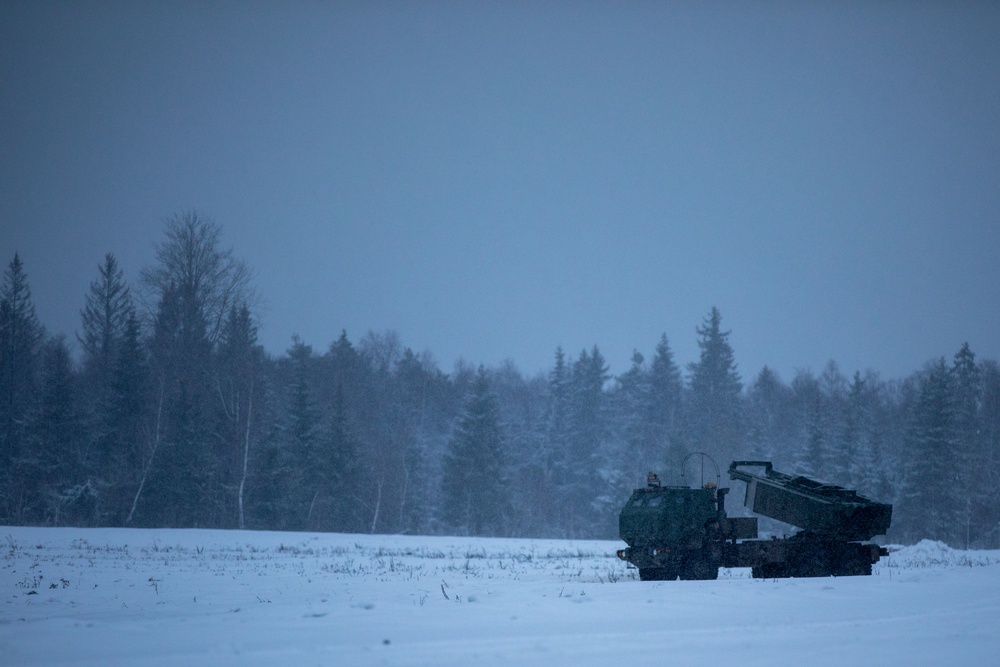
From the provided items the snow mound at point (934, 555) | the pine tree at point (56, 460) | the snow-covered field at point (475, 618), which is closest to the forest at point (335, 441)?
the pine tree at point (56, 460)

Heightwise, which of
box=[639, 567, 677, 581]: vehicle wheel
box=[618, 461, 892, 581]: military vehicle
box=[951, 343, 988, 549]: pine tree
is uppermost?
box=[951, 343, 988, 549]: pine tree

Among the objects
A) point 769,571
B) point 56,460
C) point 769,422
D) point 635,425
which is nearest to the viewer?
point 769,571

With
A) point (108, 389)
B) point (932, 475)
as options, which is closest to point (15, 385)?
point (108, 389)

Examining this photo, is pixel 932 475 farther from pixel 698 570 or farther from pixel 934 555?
pixel 698 570

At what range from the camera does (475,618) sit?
11.2 m

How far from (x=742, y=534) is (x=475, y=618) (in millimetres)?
8940

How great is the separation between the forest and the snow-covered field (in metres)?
31.0

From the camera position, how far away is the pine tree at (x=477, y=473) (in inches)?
2312

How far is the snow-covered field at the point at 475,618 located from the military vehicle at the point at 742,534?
86 centimetres

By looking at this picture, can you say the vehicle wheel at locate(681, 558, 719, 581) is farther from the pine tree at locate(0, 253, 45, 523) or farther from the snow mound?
the pine tree at locate(0, 253, 45, 523)

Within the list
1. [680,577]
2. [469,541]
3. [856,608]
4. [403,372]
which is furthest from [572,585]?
[403,372]

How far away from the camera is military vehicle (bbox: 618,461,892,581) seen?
58.9ft

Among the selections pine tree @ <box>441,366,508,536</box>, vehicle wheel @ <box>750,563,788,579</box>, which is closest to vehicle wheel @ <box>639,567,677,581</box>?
vehicle wheel @ <box>750,563,788,579</box>

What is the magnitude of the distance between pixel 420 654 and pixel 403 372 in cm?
7156
